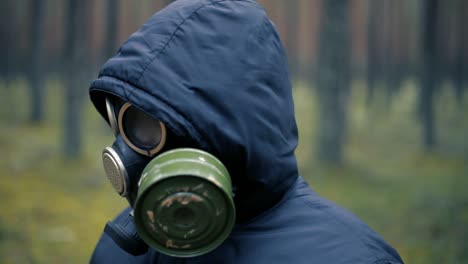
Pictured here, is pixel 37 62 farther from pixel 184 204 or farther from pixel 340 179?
pixel 184 204

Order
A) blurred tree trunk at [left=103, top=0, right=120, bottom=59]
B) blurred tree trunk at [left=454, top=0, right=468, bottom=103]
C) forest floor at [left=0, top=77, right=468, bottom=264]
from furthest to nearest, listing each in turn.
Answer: blurred tree trunk at [left=103, top=0, right=120, bottom=59] → blurred tree trunk at [left=454, top=0, right=468, bottom=103] → forest floor at [left=0, top=77, right=468, bottom=264]

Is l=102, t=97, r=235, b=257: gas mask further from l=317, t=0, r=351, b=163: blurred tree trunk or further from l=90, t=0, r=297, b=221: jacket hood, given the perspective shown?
l=317, t=0, r=351, b=163: blurred tree trunk

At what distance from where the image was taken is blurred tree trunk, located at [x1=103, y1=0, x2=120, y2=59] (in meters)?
3.72

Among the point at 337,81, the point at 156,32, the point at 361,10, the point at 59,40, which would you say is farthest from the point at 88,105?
the point at 156,32

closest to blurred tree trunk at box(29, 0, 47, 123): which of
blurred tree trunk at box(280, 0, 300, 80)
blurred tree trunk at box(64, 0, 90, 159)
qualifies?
blurred tree trunk at box(64, 0, 90, 159)

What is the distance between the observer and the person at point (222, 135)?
0.98 m

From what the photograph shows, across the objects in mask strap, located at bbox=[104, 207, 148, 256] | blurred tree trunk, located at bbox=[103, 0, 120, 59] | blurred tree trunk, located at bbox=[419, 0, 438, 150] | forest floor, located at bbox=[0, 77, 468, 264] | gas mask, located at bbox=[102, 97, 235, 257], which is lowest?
forest floor, located at bbox=[0, 77, 468, 264]

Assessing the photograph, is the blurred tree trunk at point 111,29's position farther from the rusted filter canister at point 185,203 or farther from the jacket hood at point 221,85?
the rusted filter canister at point 185,203

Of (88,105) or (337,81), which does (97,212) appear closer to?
(88,105)

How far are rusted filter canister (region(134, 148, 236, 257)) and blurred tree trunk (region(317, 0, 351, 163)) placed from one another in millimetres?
2685

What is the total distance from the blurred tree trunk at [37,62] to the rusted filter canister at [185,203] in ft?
9.69

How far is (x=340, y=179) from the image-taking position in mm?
3455

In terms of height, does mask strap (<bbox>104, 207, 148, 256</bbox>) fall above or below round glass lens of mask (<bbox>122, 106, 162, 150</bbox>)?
below

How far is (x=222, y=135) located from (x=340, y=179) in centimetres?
257
